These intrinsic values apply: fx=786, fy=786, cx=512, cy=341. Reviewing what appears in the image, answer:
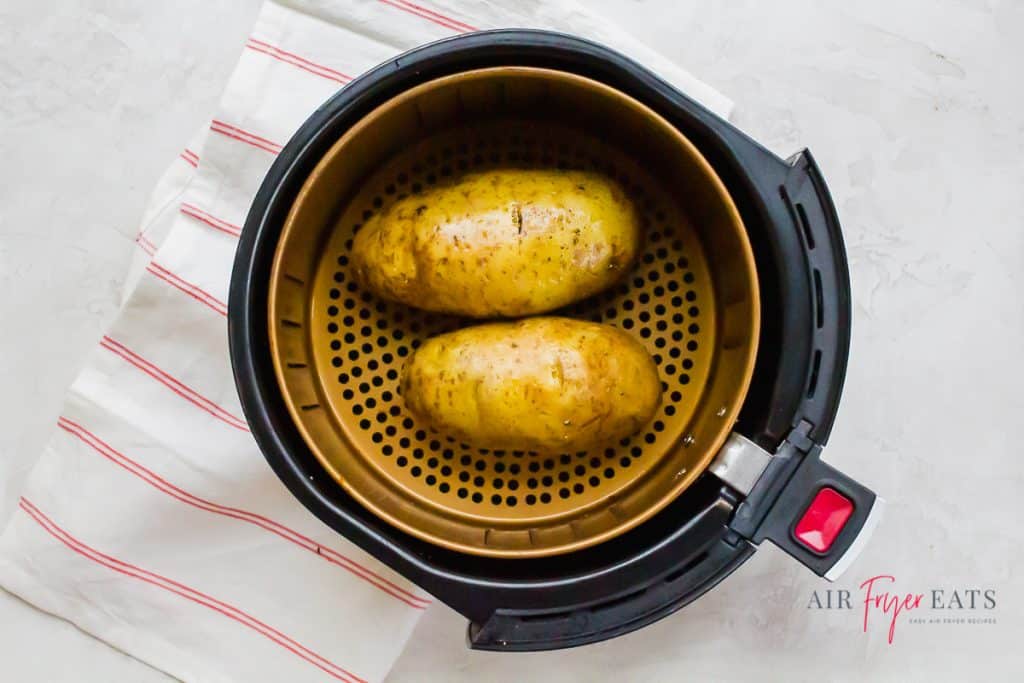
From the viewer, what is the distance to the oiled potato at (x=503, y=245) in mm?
640

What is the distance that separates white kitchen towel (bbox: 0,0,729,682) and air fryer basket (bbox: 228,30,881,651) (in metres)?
0.19

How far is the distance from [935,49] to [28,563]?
1084mm

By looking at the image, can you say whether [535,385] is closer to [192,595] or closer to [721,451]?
[721,451]

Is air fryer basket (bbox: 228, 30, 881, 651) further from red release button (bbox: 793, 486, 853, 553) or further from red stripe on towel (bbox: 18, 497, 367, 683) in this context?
red stripe on towel (bbox: 18, 497, 367, 683)

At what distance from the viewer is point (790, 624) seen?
31.7 inches

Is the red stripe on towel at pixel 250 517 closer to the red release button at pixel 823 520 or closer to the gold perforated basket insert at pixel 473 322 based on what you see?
the gold perforated basket insert at pixel 473 322

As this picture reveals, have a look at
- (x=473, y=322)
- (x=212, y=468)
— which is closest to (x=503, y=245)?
(x=473, y=322)

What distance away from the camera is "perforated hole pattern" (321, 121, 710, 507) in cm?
71

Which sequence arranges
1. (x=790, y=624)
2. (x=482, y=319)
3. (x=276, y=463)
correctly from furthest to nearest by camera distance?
(x=790, y=624) < (x=482, y=319) < (x=276, y=463)

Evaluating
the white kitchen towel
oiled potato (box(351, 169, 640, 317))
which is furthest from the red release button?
the white kitchen towel

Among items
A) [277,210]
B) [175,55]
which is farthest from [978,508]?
[175,55]

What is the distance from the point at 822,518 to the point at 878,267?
1.17 ft

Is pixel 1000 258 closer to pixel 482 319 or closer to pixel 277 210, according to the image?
pixel 482 319

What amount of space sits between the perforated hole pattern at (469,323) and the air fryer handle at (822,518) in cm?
16
